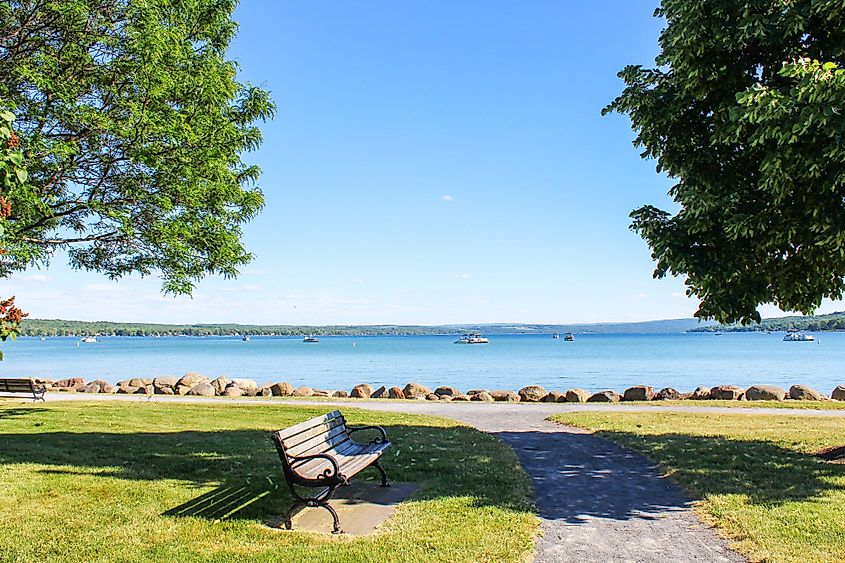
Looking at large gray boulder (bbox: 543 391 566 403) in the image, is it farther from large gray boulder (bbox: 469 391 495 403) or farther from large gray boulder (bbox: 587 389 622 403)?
large gray boulder (bbox: 469 391 495 403)

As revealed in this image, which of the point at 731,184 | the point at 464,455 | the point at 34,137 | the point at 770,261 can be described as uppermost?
the point at 34,137

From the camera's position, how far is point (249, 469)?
9438 mm

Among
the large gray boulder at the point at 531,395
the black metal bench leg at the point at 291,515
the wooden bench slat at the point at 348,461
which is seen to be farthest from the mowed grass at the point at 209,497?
the large gray boulder at the point at 531,395

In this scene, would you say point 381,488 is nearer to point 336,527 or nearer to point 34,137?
point 336,527

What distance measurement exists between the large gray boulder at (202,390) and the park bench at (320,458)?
1946 centimetres

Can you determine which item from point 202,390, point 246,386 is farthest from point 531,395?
point 202,390

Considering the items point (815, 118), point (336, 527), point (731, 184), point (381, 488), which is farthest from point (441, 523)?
point (731, 184)

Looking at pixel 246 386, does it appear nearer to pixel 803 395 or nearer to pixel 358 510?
pixel 803 395

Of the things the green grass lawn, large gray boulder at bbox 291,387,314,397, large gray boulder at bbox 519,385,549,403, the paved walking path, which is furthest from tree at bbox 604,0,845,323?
large gray boulder at bbox 291,387,314,397

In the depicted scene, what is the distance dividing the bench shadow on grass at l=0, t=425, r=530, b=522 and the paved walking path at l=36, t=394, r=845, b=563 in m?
0.74

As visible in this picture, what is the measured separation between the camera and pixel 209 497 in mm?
7734

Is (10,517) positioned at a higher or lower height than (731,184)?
lower

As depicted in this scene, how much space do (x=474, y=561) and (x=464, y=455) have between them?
5294mm

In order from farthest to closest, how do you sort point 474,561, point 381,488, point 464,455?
point 464,455, point 381,488, point 474,561
